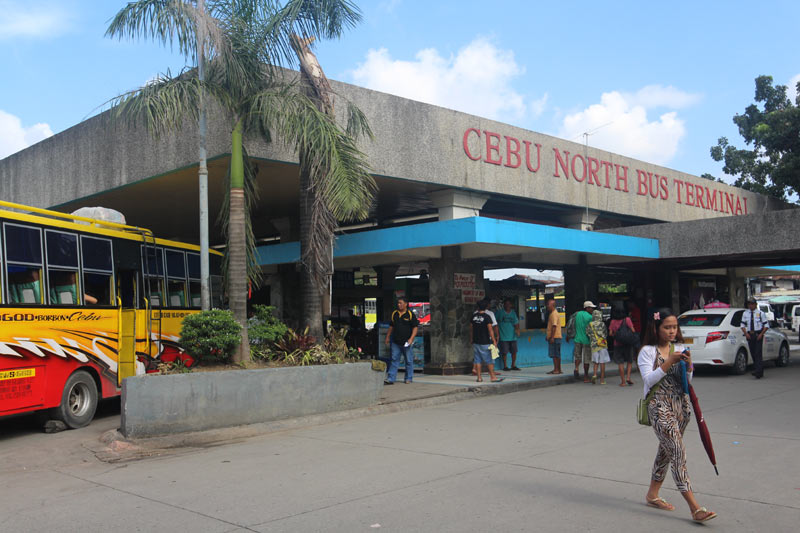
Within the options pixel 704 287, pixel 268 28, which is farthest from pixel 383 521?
pixel 704 287

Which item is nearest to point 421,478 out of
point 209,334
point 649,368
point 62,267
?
point 649,368

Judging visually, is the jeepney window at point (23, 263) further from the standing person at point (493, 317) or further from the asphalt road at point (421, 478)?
the standing person at point (493, 317)

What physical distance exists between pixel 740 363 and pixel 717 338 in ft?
3.37

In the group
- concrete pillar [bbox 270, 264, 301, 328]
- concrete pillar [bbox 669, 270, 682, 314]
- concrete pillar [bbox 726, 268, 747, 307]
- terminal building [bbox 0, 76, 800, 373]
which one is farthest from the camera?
concrete pillar [bbox 726, 268, 747, 307]

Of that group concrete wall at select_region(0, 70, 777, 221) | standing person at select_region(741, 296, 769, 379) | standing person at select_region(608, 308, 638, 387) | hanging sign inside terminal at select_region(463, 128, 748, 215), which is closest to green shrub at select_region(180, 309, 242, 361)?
concrete wall at select_region(0, 70, 777, 221)

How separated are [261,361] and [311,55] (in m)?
5.70

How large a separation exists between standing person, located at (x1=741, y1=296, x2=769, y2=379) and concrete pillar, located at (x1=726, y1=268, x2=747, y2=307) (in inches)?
552

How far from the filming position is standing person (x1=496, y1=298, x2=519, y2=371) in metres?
16.9

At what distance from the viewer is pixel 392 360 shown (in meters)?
14.5

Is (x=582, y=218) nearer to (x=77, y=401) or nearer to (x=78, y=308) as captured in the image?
(x=78, y=308)

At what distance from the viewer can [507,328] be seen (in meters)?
17.0

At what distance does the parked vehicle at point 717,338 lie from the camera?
1570 centimetres

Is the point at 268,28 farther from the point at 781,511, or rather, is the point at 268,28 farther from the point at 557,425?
the point at 781,511

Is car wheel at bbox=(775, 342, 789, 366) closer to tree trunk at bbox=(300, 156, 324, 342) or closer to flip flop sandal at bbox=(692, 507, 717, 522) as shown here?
tree trunk at bbox=(300, 156, 324, 342)
